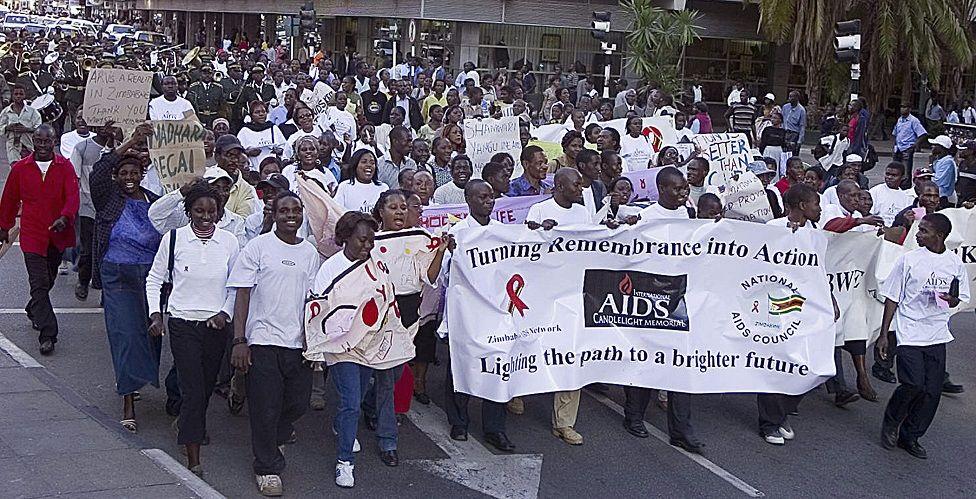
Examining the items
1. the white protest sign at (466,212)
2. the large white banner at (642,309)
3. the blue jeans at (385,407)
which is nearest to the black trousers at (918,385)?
the large white banner at (642,309)

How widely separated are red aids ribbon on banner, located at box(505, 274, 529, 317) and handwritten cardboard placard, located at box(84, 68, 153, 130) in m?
4.11

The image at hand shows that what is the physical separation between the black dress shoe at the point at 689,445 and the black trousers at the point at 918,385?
1.35 meters

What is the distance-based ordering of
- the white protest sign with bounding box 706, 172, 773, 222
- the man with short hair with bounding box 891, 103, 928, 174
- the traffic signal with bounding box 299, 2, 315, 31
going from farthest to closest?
the traffic signal with bounding box 299, 2, 315, 31
the man with short hair with bounding box 891, 103, 928, 174
the white protest sign with bounding box 706, 172, 773, 222

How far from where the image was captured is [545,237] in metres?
7.78

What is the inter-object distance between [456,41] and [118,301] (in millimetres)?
33237

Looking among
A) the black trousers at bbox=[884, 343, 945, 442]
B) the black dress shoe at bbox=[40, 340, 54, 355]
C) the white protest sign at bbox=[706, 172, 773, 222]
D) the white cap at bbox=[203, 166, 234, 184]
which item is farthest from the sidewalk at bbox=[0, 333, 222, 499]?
the white protest sign at bbox=[706, 172, 773, 222]

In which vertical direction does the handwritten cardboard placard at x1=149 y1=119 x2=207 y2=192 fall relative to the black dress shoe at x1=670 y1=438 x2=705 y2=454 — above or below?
above

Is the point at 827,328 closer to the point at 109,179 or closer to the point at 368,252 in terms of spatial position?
the point at 368,252

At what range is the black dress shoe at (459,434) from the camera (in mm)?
7758

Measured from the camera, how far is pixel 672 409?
7863mm

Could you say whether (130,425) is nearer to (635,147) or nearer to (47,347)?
(47,347)

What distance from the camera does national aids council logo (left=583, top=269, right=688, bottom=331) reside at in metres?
7.88

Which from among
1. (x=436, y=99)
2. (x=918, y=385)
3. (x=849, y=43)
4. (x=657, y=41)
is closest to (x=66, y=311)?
(x=918, y=385)

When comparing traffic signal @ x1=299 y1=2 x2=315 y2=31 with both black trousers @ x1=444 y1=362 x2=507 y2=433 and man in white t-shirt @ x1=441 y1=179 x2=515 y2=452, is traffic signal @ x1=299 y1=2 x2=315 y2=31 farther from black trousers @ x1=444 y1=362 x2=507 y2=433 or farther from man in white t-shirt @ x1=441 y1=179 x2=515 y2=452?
black trousers @ x1=444 y1=362 x2=507 y2=433
